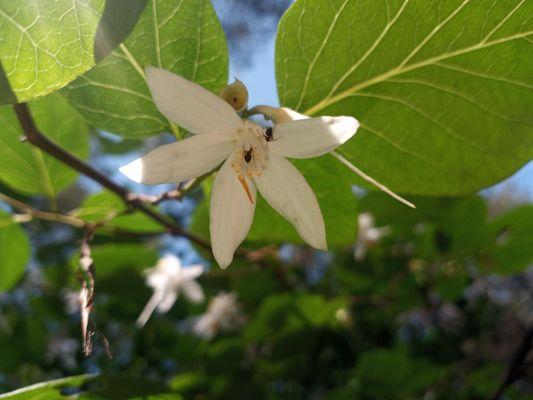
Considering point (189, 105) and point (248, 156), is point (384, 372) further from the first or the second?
point (189, 105)

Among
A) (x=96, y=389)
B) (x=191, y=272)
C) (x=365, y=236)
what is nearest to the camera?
(x=96, y=389)

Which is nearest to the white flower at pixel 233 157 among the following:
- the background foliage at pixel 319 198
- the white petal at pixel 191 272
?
the background foliage at pixel 319 198

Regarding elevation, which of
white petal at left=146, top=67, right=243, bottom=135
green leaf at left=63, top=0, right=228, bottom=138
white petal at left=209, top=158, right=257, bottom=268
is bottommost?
white petal at left=209, top=158, right=257, bottom=268

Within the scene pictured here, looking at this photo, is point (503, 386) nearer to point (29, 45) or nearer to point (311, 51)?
point (311, 51)

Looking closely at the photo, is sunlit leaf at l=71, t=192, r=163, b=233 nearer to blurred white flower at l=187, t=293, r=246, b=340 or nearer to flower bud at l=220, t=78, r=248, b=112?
flower bud at l=220, t=78, r=248, b=112

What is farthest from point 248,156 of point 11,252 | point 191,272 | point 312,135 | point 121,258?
point 191,272

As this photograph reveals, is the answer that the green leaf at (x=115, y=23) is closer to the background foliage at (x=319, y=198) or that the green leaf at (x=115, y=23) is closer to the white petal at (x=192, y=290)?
the background foliage at (x=319, y=198)

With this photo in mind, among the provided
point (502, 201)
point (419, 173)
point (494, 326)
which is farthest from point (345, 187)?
point (502, 201)

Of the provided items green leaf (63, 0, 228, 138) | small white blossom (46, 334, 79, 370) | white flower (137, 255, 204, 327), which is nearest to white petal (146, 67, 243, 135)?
green leaf (63, 0, 228, 138)
